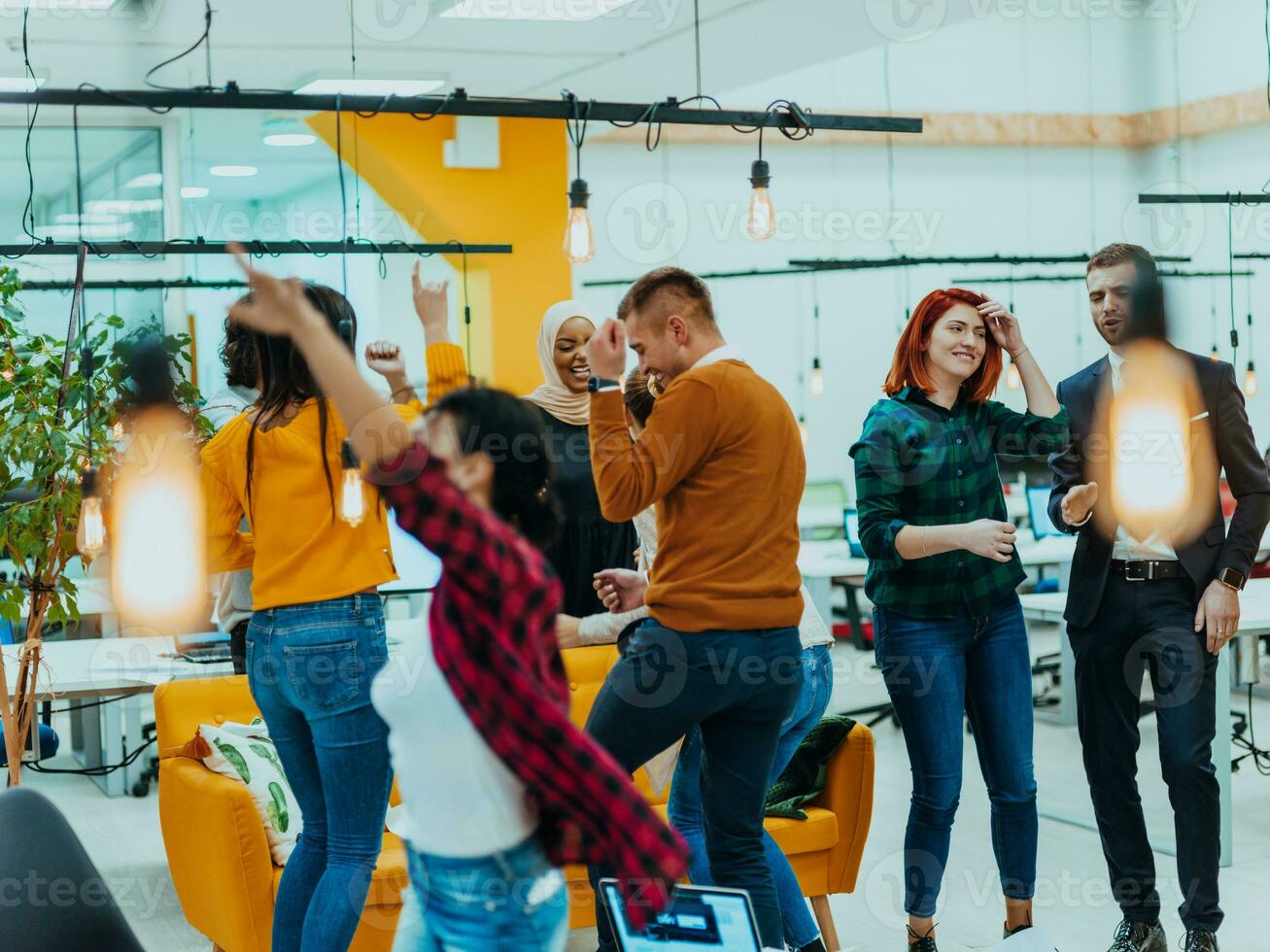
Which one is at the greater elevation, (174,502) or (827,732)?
(174,502)

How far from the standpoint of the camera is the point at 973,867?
14.9ft

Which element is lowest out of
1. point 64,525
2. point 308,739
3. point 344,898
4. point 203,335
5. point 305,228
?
point 344,898

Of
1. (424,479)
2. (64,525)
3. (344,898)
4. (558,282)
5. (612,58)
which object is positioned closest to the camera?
(424,479)

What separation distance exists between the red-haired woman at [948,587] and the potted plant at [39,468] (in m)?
2.00

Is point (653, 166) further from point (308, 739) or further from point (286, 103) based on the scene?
point (308, 739)

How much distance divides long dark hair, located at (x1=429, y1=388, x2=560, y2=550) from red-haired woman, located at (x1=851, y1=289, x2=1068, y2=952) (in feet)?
5.49

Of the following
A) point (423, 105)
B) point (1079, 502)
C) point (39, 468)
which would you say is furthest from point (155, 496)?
point (1079, 502)

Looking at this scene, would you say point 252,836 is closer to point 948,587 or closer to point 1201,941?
point 948,587

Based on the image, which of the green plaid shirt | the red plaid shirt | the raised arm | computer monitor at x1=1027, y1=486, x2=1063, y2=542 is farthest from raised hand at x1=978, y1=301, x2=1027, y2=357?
computer monitor at x1=1027, y1=486, x2=1063, y2=542

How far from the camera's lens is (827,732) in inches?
155

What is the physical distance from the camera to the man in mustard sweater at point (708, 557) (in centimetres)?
260

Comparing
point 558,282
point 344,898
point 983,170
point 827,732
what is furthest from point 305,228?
point 344,898

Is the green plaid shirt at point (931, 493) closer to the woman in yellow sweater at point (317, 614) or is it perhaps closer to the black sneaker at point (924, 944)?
the black sneaker at point (924, 944)

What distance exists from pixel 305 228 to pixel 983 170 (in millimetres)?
5672
